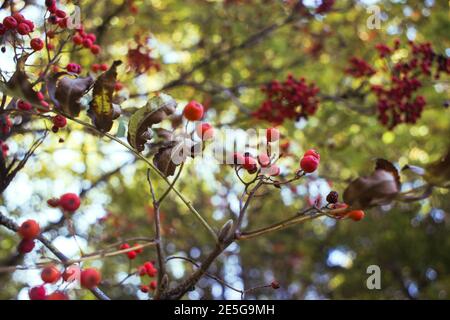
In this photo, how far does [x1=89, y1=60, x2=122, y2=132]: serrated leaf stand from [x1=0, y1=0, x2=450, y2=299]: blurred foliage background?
1.86 metres

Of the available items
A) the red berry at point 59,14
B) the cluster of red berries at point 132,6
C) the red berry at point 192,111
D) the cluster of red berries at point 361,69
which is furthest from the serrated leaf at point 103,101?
the cluster of red berries at point 132,6

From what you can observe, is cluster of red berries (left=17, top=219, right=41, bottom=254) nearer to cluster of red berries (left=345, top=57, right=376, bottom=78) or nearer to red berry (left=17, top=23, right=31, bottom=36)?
red berry (left=17, top=23, right=31, bottom=36)

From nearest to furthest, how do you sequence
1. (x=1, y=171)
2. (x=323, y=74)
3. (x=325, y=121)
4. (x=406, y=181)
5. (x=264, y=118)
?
(x=1, y=171), (x=264, y=118), (x=325, y=121), (x=323, y=74), (x=406, y=181)

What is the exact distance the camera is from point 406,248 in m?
5.67

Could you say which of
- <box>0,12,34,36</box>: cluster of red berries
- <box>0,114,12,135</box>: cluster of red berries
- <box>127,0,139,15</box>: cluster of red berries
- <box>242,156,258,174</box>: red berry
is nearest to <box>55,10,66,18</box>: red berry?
<box>0,12,34,36</box>: cluster of red berries

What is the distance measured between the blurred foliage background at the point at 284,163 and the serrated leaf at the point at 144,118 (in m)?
1.85

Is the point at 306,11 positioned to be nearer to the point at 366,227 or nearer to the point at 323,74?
the point at 323,74

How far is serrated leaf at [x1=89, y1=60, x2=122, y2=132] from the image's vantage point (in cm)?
145

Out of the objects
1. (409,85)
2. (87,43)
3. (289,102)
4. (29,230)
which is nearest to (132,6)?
(289,102)

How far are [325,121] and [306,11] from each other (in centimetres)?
97

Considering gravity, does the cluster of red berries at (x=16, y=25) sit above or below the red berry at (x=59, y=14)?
below

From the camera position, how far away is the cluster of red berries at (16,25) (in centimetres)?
188

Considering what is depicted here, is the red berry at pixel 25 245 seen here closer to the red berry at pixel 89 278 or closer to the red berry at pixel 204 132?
the red berry at pixel 89 278
